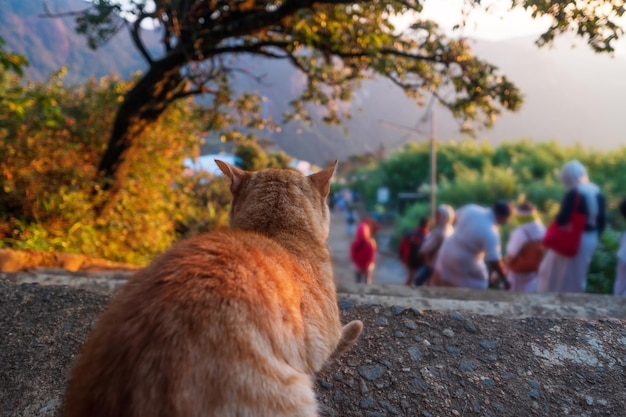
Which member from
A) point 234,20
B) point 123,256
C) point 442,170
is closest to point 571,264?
point 234,20

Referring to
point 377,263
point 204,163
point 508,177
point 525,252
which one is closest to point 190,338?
point 525,252

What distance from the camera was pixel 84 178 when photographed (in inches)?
231

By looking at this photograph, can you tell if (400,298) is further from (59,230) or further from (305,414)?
(59,230)

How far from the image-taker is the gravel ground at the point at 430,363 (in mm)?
2111

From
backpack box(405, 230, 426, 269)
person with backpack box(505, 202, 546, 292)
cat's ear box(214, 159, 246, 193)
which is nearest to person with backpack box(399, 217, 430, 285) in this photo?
backpack box(405, 230, 426, 269)

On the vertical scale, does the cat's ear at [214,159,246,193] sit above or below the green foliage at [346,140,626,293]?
below

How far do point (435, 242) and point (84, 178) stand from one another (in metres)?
5.14

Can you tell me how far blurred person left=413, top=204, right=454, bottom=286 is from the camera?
6.34m

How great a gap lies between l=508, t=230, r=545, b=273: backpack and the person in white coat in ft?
0.96

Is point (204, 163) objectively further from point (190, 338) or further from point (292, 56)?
point (190, 338)

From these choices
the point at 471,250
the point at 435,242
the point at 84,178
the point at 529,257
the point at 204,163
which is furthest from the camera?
the point at 204,163

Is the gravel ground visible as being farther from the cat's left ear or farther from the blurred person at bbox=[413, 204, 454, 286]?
the blurred person at bbox=[413, 204, 454, 286]

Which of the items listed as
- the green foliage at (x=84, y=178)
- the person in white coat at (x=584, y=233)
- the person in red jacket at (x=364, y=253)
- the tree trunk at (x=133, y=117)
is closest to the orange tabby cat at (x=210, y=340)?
the green foliage at (x=84, y=178)

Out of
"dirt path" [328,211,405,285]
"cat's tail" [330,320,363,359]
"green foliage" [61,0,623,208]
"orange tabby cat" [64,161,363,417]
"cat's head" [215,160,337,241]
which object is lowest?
"dirt path" [328,211,405,285]
